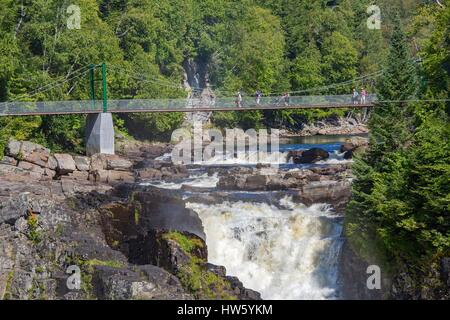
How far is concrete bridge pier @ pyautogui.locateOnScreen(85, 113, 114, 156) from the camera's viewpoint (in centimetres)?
5284

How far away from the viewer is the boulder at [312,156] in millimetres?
52125

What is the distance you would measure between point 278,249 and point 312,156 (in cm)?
1836

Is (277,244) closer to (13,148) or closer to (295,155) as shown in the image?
(13,148)

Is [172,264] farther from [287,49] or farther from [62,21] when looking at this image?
[287,49]

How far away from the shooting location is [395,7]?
9375cm

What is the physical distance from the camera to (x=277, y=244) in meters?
34.9

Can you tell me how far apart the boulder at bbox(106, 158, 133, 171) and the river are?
385 inches

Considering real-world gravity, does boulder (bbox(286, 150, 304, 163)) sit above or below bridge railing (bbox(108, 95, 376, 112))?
below

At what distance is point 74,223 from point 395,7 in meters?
65.9

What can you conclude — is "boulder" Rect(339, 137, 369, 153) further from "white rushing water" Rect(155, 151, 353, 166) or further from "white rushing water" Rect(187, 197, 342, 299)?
"white rushing water" Rect(187, 197, 342, 299)

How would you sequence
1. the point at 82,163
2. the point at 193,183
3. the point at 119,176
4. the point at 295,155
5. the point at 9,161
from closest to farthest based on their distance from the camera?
the point at 193,183, the point at 9,161, the point at 119,176, the point at 82,163, the point at 295,155

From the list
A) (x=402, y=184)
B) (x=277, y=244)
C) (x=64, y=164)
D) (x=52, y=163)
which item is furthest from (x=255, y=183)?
(x=402, y=184)

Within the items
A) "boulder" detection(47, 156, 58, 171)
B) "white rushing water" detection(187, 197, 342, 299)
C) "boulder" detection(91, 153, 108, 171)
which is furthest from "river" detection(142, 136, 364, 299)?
"boulder" detection(47, 156, 58, 171)
